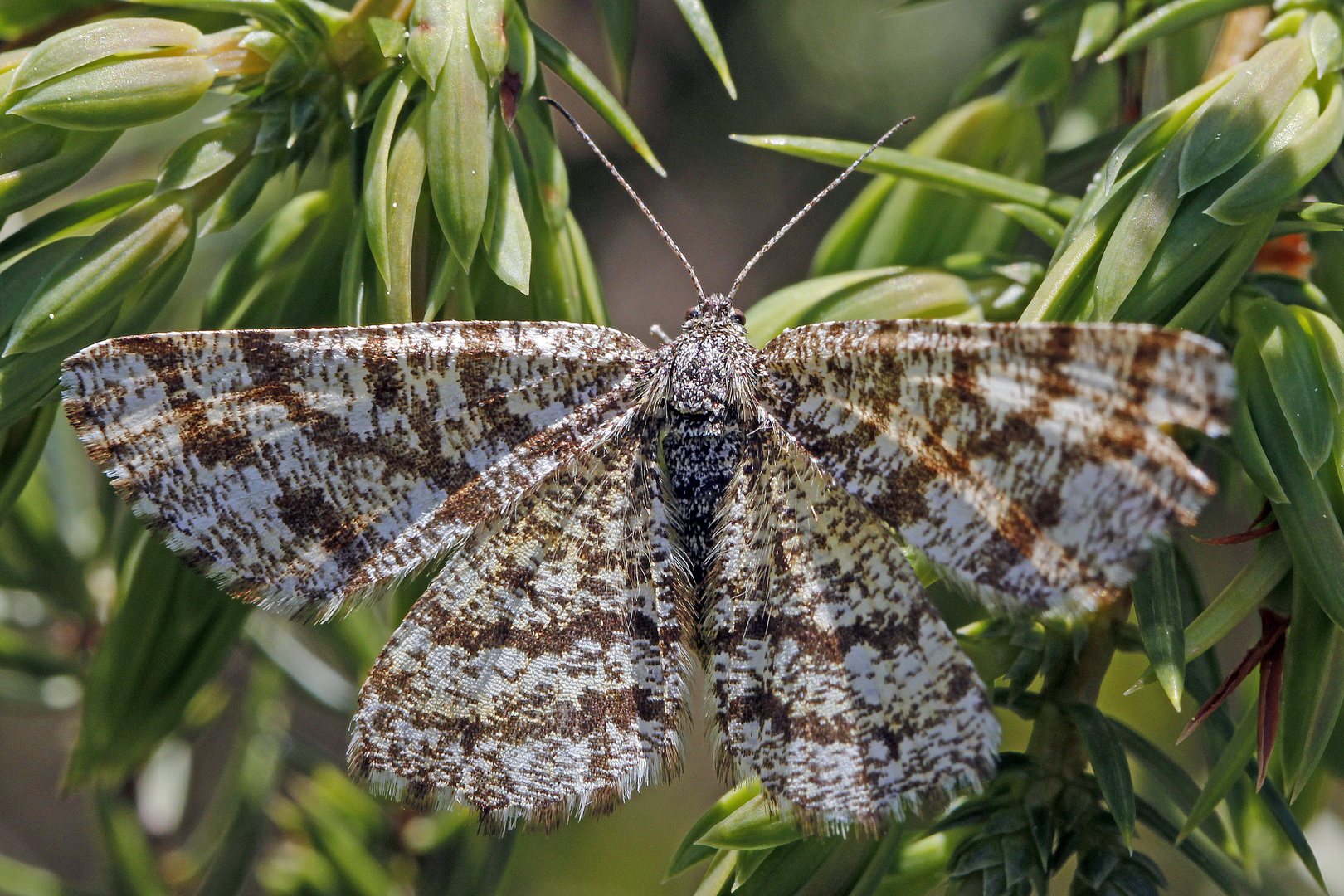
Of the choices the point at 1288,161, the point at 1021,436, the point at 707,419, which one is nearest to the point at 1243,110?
the point at 1288,161

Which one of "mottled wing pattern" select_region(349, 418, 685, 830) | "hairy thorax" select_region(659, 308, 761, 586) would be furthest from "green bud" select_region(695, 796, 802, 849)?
"hairy thorax" select_region(659, 308, 761, 586)

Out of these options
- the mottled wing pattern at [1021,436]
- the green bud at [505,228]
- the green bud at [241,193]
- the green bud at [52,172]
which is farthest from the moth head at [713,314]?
the green bud at [52,172]

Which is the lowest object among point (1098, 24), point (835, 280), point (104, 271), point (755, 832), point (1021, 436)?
point (755, 832)

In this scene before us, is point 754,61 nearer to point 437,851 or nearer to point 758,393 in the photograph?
point 758,393

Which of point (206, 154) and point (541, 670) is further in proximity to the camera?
point (541, 670)

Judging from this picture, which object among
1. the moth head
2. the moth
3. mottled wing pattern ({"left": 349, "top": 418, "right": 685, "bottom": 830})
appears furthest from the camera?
the moth head

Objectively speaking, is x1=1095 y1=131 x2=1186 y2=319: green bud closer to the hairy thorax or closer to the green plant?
the green plant

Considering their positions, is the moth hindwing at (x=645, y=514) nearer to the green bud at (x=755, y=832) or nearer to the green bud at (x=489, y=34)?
the green bud at (x=755, y=832)

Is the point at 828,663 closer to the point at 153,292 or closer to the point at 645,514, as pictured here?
the point at 645,514
